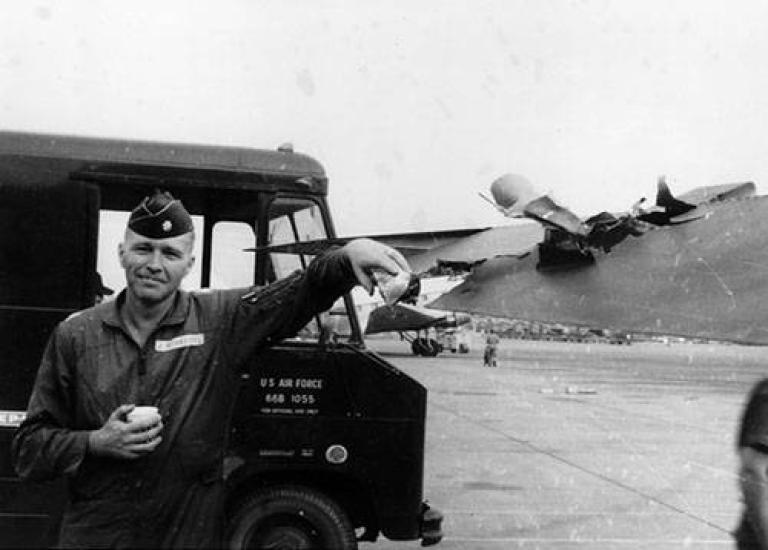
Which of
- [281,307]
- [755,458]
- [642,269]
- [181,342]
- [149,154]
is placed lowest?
[755,458]

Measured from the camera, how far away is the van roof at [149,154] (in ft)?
21.0

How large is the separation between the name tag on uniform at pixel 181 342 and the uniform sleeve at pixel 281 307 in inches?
3.6

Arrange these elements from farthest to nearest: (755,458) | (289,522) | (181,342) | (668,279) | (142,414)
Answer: (289,522) → (755,458) → (181,342) → (142,414) → (668,279)

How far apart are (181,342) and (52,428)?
16.7 inches

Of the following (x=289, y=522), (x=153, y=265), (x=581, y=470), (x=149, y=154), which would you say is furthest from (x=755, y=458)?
(x=581, y=470)

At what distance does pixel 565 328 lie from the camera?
98.1 inches

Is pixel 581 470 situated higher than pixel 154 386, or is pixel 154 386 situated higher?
pixel 154 386

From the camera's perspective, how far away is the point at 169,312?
3066 millimetres

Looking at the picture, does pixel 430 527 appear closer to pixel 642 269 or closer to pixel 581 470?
pixel 642 269

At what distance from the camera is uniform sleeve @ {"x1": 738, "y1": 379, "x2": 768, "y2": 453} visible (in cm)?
323

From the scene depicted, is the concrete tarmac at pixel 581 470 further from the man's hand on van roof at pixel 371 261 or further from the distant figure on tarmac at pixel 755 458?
the man's hand on van roof at pixel 371 261

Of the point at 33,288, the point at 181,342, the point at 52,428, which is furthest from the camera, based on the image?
the point at 33,288

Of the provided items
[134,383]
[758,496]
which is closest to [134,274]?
[134,383]

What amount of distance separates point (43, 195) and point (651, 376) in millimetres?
33653
